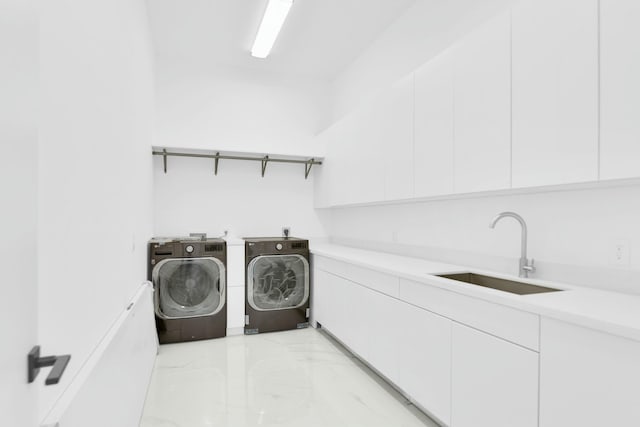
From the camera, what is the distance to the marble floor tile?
6.89 feet

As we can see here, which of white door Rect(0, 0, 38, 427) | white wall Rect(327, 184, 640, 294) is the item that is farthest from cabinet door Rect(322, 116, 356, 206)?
white door Rect(0, 0, 38, 427)

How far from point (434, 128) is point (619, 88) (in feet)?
3.54

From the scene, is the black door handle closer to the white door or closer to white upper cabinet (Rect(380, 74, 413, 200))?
the white door

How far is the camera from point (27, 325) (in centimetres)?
66

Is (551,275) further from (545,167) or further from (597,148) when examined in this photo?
(597,148)

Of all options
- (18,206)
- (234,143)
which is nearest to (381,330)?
(18,206)

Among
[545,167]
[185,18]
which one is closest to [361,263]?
[545,167]

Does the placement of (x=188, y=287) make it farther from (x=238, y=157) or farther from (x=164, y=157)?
(x=238, y=157)

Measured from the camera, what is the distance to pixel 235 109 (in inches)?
164

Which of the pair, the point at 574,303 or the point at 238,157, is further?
the point at 238,157

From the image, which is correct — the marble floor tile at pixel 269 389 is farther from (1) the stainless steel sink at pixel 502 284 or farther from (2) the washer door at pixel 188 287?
(1) the stainless steel sink at pixel 502 284

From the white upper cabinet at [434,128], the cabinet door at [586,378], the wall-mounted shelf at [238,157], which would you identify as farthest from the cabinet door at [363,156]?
the cabinet door at [586,378]

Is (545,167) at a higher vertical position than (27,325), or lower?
higher

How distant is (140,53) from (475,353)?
2.90 meters
